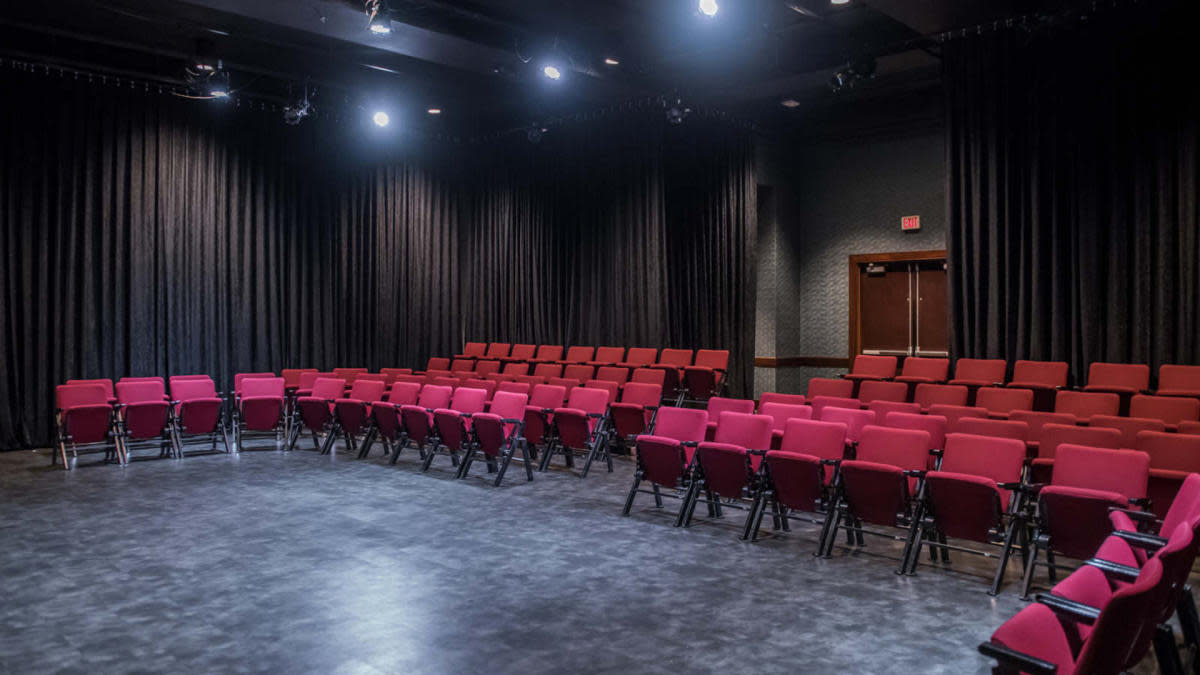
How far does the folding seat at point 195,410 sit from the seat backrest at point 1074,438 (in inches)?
325

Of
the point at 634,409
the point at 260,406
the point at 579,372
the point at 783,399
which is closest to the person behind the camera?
the point at 783,399

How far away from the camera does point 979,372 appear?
905 centimetres

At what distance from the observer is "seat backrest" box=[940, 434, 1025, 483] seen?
4.97 m

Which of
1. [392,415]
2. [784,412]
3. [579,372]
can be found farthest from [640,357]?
[784,412]

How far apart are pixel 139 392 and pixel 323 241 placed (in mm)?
4741

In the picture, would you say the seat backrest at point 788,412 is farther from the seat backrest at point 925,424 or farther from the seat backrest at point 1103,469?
the seat backrest at point 1103,469

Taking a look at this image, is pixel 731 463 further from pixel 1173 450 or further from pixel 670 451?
pixel 1173 450

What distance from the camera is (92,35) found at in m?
9.70

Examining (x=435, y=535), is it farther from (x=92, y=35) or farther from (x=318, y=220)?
(x=318, y=220)

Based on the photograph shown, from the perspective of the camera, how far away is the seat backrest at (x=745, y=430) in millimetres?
6027

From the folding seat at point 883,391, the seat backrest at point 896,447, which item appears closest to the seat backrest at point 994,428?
the seat backrest at point 896,447

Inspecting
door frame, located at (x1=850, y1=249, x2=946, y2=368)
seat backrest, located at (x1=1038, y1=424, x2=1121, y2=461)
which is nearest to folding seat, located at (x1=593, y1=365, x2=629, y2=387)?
door frame, located at (x1=850, y1=249, x2=946, y2=368)

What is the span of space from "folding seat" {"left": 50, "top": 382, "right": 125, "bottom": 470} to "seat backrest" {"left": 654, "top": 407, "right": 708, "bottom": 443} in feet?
19.4

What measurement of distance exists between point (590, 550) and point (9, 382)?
8600 millimetres
